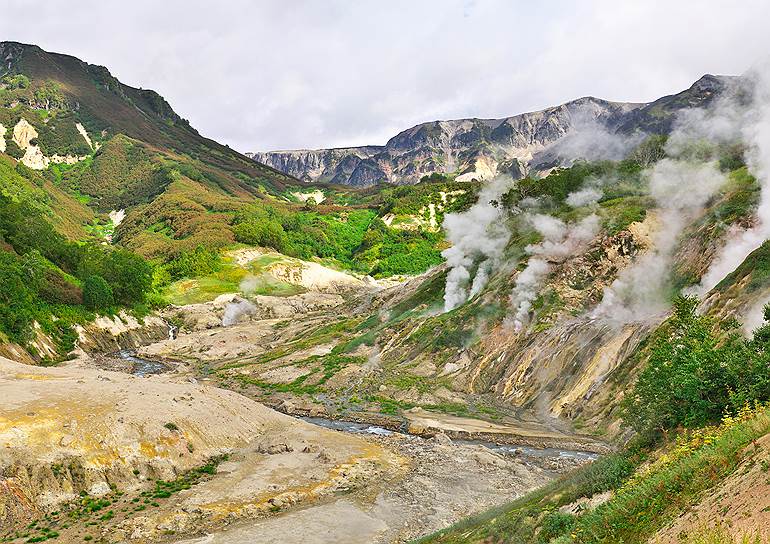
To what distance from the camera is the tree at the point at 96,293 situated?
77.2 m

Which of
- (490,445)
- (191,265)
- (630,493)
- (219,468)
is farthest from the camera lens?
(191,265)

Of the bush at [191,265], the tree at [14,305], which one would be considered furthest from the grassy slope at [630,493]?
the bush at [191,265]

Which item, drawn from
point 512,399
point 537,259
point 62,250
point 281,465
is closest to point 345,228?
point 62,250

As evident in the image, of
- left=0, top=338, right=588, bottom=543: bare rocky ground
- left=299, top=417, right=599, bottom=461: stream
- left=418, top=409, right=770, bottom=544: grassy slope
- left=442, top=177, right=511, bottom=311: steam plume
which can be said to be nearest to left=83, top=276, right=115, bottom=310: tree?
left=0, top=338, right=588, bottom=543: bare rocky ground

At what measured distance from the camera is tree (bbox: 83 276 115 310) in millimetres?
77188

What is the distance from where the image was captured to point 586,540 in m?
11.2

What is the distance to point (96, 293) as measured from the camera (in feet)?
254

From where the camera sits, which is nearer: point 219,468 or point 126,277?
point 219,468

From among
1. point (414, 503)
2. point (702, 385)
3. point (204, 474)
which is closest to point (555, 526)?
point (702, 385)

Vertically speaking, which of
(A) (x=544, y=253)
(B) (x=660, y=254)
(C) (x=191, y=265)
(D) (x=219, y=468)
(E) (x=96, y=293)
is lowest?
(D) (x=219, y=468)

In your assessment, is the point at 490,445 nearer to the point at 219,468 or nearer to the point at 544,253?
the point at 219,468

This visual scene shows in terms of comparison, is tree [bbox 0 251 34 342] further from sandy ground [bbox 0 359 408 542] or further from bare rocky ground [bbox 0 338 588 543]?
bare rocky ground [bbox 0 338 588 543]

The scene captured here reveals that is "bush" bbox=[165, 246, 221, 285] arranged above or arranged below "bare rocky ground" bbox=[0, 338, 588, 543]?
above

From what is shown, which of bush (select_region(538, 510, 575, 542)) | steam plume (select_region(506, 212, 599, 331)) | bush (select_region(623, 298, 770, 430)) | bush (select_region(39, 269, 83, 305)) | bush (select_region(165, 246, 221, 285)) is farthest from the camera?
bush (select_region(165, 246, 221, 285))
